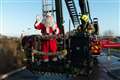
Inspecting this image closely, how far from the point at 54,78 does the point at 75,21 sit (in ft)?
31.7

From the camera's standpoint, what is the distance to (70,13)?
1017 inches

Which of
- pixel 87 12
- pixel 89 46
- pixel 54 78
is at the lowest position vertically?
pixel 54 78

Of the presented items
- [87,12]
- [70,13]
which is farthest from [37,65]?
[70,13]

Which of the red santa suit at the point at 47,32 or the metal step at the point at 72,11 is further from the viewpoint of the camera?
the metal step at the point at 72,11

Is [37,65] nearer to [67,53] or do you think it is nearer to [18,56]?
[67,53]

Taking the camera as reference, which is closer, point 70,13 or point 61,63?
point 61,63

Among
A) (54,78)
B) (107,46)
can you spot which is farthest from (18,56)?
(54,78)

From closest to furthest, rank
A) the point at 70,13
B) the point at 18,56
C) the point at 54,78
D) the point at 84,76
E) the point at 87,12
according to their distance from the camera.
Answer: the point at 84,76 → the point at 54,78 → the point at 87,12 → the point at 70,13 → the point at 18,56

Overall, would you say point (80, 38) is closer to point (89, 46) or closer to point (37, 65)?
point (89, 46)

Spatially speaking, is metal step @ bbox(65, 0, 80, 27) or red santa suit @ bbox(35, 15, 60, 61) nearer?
red santa suit @ bbox(35, 15, 60, 61)

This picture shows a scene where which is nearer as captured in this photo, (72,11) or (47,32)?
(47,32)

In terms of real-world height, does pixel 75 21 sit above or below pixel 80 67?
above

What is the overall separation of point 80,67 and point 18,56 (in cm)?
1296

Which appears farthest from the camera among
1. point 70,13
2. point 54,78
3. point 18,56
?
point 18,56
